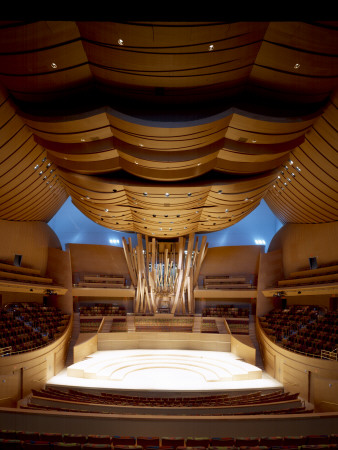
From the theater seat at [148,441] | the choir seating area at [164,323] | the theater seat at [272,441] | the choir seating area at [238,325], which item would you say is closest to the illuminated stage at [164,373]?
the choir seating area at [238,325]

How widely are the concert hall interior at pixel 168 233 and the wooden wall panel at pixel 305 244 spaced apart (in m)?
0.11

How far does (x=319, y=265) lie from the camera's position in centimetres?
1891

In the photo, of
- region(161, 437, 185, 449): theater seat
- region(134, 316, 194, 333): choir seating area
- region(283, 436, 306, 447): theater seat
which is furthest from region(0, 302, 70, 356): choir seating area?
region(283, 436, 306, 447): theater seat

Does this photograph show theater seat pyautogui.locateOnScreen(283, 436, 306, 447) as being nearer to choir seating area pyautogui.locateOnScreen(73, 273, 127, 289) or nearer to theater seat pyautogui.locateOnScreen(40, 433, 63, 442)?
theater seat pyautogui.locateOnScreen(40, 433, 63, 442)

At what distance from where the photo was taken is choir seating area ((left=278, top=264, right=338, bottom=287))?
54.1ft

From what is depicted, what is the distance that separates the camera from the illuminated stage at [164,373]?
42.9ft

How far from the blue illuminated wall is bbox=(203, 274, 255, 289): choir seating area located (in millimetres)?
3276

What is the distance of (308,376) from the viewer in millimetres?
12203

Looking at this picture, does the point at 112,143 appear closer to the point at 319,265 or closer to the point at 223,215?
the point at 223,215

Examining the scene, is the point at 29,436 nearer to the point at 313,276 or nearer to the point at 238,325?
the point at 313,276

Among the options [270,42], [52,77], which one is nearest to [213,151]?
[270,42]

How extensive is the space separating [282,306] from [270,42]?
18.7 metres

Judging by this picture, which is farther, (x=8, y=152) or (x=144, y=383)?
(x=144, y=383)

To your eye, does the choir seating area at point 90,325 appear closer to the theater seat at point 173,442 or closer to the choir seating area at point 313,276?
the choir seating area at point 313,276
